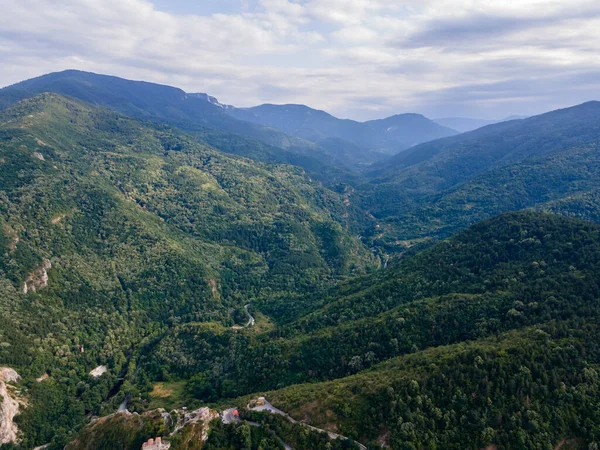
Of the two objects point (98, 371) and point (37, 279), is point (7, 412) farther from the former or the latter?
point (37, 279)

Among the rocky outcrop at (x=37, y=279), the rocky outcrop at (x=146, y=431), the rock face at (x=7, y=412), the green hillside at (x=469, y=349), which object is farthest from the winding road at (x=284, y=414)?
the rocky outcrop at (x=37, y=279)

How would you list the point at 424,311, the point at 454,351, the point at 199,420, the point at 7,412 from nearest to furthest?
the point at 199,420 → the point at 454,351 → the point at 7,412 → the point at 424,311

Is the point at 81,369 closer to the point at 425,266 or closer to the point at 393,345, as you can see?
the point at 393,345

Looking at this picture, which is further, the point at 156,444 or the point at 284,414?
the point at 284,414

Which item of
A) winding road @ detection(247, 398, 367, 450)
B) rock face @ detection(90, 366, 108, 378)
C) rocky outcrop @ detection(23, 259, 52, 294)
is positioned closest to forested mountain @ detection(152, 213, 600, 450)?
winding road @ detection(247, 398, 367, 450)

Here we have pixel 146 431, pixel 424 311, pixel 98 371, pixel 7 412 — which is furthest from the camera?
pixel 98 371

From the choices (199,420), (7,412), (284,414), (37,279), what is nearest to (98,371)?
(7,412)

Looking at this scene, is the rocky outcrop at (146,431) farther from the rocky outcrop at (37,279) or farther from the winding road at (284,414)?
the rocky outcrop at (37,279)
